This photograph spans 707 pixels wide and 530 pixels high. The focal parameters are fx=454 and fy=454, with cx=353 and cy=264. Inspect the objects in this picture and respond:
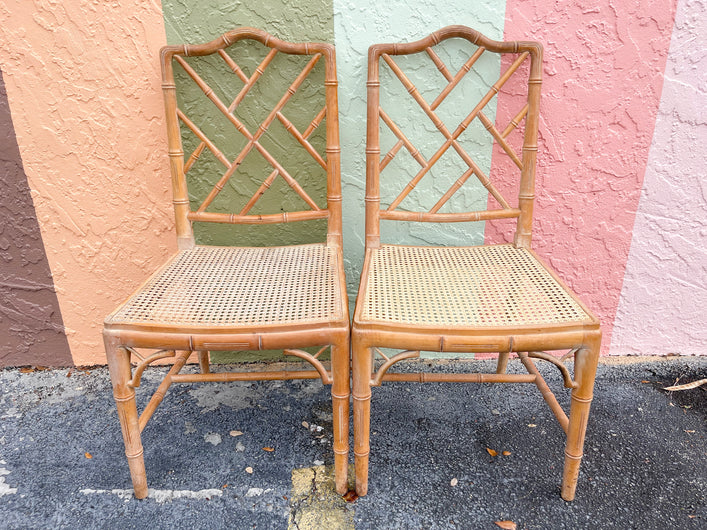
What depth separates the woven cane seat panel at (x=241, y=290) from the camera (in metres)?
1.18

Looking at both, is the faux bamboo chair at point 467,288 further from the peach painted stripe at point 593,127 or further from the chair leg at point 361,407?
the peach painted stripe at point 593,127

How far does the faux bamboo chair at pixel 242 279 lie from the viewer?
1.15 m

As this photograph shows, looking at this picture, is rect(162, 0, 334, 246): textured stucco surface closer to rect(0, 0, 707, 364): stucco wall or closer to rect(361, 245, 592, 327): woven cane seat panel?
rect(0, 0, 707, 364): stucco wall

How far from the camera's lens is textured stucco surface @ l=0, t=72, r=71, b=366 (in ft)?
5.36

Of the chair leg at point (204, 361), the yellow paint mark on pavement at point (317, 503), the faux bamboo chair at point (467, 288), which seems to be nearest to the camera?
the faux bamboo chair at point (467, 288)

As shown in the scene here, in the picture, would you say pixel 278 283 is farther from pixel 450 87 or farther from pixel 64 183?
pixel 64 183

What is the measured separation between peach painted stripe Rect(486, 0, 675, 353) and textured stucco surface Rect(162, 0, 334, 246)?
0.69 m

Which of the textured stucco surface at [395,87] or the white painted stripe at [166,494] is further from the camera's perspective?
the textured stucco surface at [395,87]

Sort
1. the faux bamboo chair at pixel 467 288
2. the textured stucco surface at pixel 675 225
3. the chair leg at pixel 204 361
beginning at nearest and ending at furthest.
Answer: the faux bamboo chair at pixel 467 288 < the textured stucco surface at pixel 675 225 < the chair leg at pixel 204 361

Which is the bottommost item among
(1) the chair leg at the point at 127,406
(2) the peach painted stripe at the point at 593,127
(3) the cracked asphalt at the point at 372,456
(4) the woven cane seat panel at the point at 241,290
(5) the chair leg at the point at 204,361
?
(3) the cracked asphalt at the point at 372,456

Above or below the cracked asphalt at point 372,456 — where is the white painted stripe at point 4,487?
above

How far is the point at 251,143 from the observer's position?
152cm

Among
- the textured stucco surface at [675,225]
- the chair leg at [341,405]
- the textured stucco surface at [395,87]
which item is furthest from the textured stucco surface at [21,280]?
the textured stucco surface at [675,225]

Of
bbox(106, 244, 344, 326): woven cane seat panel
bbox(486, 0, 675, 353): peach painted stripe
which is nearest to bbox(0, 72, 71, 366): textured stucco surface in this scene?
bbox(106, 244, 344, 326): woven cane seat panel
